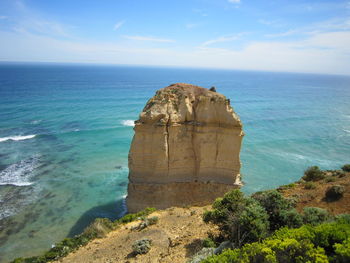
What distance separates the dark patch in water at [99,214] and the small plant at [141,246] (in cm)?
786

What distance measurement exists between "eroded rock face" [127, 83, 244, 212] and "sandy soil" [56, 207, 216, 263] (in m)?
2.43

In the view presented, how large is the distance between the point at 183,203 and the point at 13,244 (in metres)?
12.1

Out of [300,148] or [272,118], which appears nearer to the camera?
[300,148]

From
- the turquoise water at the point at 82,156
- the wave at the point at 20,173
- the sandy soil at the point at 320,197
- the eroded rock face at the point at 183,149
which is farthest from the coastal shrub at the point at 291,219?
the wave at the point at 20,173

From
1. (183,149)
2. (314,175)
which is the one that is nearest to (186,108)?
(183,149)

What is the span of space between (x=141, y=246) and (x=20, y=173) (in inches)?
795

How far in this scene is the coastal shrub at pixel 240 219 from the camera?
31.7 ft

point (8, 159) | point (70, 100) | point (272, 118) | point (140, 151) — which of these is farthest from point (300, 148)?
point (70, 100)

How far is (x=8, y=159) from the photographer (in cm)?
2889

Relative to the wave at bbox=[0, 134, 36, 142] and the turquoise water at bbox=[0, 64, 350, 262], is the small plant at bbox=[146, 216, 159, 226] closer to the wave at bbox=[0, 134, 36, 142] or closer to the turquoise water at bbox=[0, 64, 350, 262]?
the turquoise water at bbox=[0, 64, 350, 262]

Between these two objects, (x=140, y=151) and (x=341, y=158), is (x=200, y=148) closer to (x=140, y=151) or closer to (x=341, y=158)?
(x=140, y=151)

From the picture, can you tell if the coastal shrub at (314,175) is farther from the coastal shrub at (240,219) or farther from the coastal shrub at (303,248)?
the coastal shrub at (303,248)

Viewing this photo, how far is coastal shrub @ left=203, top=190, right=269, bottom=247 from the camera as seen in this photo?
31.7 ft

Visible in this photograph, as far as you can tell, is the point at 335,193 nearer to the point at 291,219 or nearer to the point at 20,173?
the point at 291,219
